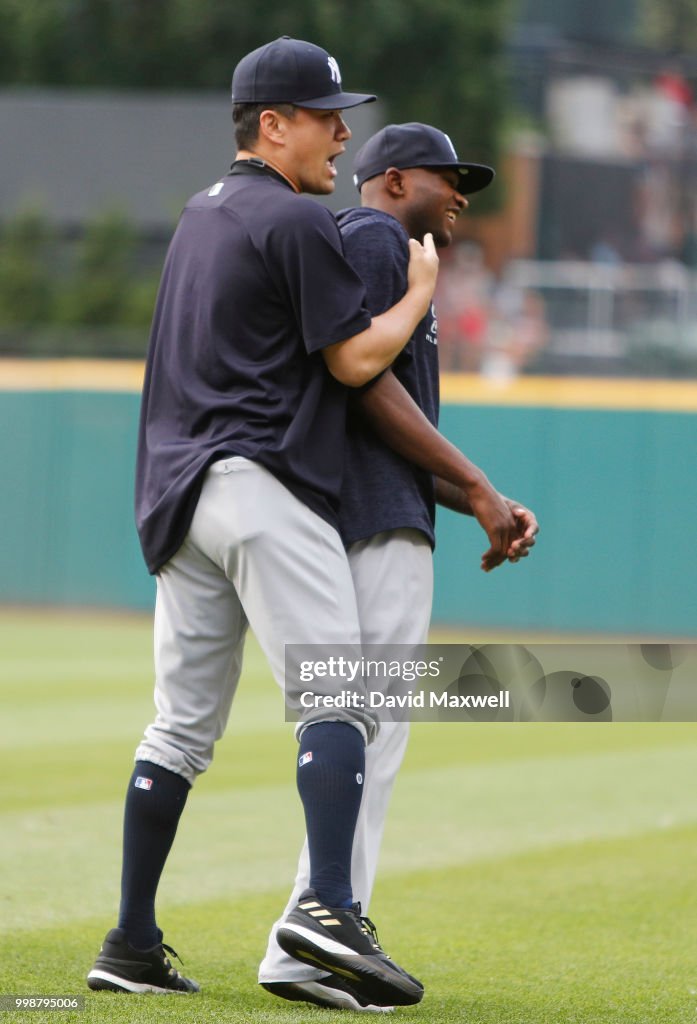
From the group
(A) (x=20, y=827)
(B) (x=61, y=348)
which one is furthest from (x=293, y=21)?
(A) (x=20, y=827)

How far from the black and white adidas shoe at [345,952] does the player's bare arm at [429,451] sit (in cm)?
82

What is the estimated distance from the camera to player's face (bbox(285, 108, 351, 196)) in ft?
11.0

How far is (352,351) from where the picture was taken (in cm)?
318

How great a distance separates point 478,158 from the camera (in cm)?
3669

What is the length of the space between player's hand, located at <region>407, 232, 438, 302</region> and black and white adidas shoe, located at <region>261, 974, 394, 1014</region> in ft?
4.50

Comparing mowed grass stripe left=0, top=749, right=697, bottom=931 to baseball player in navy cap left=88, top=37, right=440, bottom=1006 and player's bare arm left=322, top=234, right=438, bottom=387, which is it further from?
player's bare arm left=322, top=234, right=438, bottom=387

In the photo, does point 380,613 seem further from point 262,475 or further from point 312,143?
point 312,143

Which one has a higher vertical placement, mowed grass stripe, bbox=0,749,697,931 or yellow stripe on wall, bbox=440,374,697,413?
yellow stripe on wall, bbox=440,374,697,413

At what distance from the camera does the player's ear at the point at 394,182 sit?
3543mm

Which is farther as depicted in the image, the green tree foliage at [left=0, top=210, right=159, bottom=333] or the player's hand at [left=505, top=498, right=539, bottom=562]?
the green tree foliage at [left=0, top=210, right=159, bottom=333]

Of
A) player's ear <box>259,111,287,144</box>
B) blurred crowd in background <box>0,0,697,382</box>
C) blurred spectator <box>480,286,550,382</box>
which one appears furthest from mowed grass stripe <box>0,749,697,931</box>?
blurred spectator <box>480,286,550,382</box>

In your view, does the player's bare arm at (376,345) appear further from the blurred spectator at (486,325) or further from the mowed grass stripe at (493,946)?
the blurred spectator at (486,325)

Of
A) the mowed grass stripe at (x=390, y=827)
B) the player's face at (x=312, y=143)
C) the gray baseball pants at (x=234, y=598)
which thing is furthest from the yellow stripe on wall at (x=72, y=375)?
A: the gray baseball pants at (x=234, y=598)

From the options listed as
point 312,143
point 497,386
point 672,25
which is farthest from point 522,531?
point 672,25
